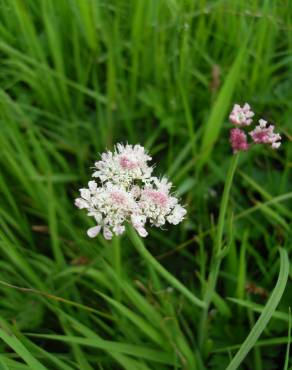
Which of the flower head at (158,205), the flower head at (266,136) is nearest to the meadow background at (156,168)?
the flower head at (158,205)

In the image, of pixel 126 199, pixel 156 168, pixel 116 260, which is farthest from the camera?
pixel 156 168

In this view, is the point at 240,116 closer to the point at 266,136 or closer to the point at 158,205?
the point at 266,136

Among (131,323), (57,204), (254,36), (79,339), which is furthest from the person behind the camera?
(254,36)

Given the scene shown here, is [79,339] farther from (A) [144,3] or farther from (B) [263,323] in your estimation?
(A) [144,3]

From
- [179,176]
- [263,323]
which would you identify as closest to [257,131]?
[263,323]

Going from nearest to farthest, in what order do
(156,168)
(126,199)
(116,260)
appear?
1. (126,199)
2. (116,260)
3. (156,168)

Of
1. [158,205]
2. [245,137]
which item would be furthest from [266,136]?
[158,205]

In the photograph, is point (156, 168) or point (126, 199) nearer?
point (126, 199)
